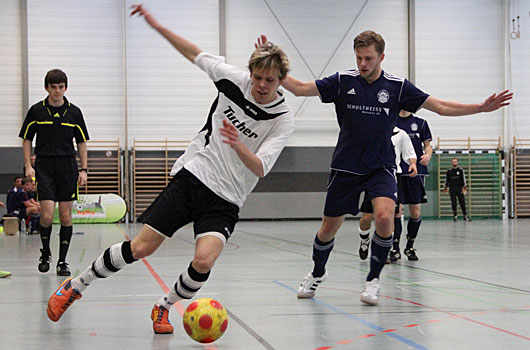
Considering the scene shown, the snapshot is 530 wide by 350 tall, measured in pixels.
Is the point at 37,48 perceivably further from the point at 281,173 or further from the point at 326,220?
the point at 326,220

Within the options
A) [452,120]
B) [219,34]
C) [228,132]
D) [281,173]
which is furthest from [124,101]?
[228,132]

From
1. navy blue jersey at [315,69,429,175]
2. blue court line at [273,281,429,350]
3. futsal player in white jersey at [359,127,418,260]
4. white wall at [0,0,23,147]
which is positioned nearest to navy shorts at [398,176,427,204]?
futsal player in white jersey at [359,127,418,260]

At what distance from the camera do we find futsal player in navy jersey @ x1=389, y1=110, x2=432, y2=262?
8.41 m

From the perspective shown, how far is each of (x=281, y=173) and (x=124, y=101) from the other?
558 centimetres

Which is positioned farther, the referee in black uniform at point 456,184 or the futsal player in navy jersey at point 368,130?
the referee in black uniform at point 456,184

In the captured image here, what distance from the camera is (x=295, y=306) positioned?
16.2ft

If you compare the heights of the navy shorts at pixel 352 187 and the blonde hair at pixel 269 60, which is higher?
the blonde hair at pixel 269 60

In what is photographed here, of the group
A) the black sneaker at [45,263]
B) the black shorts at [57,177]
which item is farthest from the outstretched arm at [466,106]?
the black sneaker at [45,263]

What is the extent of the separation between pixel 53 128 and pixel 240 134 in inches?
142

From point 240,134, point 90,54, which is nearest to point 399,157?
point 240,134

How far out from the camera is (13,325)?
4.23m

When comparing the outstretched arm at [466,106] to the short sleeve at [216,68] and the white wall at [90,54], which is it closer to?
the short sleeve at [216,68]

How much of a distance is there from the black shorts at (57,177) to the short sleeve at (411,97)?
356 centimetres

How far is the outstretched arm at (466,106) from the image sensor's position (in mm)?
4879
